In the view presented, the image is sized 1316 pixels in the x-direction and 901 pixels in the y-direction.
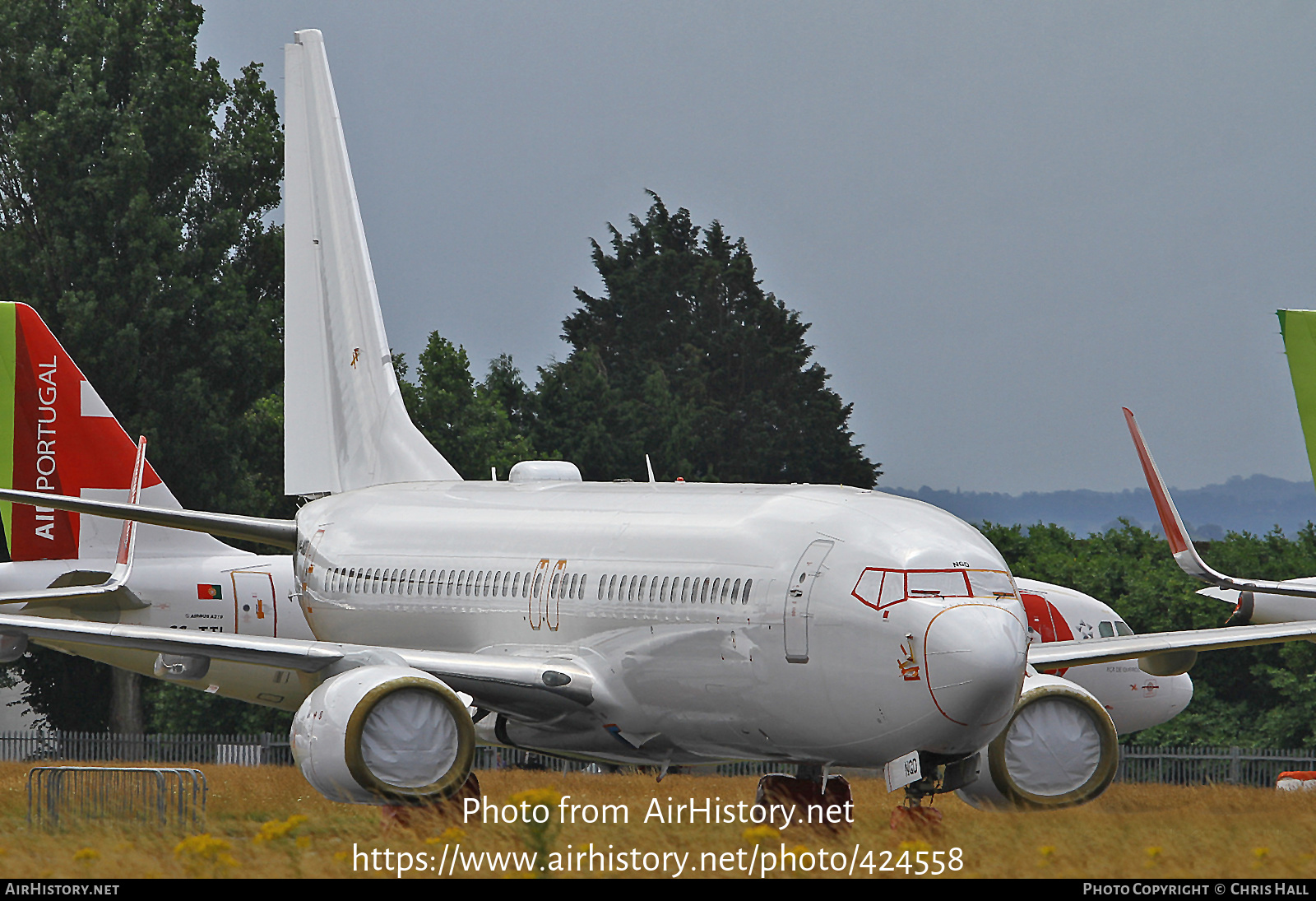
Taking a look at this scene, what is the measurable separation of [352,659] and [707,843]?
4918 mm

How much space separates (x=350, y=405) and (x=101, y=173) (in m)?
25.2

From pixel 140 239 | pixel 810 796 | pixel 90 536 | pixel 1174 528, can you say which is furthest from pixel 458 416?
pixel 810 796

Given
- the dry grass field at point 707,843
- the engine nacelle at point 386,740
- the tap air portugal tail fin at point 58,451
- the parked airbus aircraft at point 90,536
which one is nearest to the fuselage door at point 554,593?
the dry grass field at point 707,843

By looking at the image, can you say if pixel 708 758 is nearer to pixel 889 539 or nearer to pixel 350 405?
pixel 889 539

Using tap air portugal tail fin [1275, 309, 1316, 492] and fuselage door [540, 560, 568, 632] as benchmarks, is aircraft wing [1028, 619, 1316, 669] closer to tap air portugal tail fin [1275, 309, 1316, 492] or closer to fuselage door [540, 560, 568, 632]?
tap air portugal tail fin [1275, 309, 1316, 492]

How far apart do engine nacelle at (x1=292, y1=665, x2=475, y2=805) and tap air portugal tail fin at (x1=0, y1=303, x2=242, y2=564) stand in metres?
19.2

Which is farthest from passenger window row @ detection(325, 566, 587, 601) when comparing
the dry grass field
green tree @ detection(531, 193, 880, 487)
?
green tree @ detection(531, 193, 880, 487)

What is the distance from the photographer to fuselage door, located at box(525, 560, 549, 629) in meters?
21.5

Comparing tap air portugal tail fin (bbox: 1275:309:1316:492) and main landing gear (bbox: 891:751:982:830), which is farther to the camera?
tap air portugal tail fin (bbox: 1275:309:1316:492)

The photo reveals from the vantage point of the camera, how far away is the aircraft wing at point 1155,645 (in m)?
20.7

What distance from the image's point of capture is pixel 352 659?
19672 mm

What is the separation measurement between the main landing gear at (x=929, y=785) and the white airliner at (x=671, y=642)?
4 cm

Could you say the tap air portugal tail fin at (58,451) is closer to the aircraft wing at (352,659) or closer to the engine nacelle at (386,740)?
the aircraft wing at (352,659)

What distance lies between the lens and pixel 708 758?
19.8m
